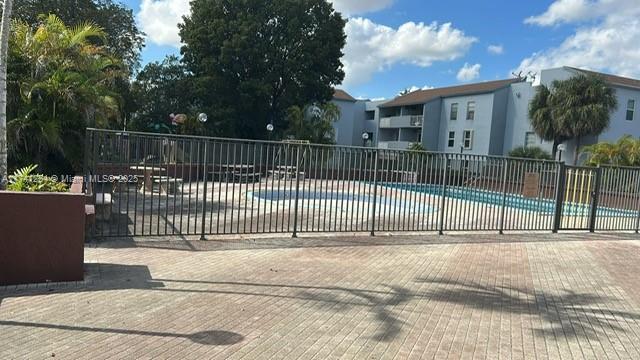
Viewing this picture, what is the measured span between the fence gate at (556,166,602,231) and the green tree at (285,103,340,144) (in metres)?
24.9

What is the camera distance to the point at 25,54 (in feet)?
34.7

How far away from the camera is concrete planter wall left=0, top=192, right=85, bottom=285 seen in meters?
5.88

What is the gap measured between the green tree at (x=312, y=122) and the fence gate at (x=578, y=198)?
81.5ft

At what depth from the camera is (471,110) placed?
44.4m

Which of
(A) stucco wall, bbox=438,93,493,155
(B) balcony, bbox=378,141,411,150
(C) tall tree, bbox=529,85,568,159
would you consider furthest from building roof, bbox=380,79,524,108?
(C) tall tree, bbox=529,85,568,159

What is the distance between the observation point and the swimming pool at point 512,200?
11.5 meters

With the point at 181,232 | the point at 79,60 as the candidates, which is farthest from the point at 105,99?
the point at 181,232

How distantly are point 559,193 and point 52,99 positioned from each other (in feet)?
36.7

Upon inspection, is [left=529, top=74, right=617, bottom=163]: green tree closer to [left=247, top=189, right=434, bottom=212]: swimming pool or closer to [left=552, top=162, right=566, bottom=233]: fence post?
[left=552, top=162, right=566, bottom=233]: fence post

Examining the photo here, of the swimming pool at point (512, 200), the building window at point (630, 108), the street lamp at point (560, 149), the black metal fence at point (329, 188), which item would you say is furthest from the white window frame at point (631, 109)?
the swimming pool at point (512, 200)

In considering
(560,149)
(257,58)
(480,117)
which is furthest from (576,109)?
(257,58)

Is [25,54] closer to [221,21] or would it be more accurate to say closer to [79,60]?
[79,60]

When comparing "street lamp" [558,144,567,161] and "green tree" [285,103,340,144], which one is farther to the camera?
"green tree" [285,103,340,144]

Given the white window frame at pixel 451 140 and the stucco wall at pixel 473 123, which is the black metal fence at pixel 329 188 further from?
the white window frame at pixel 451 140
